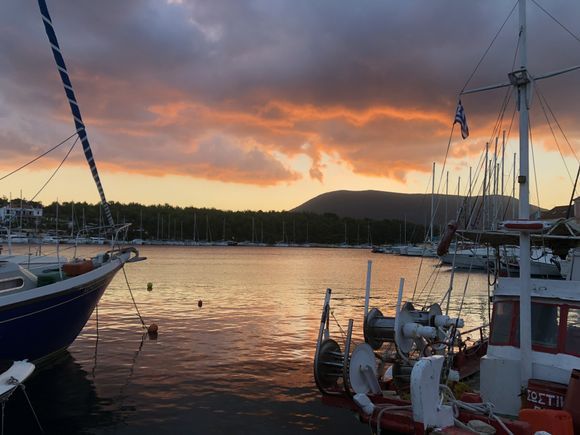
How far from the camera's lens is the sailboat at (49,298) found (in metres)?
16.4

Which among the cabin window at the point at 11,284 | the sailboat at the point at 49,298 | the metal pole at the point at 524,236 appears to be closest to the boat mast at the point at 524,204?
the metal pole at the point at 524,236

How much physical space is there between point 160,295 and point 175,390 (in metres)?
30.2

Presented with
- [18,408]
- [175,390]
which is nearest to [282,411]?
[175,390]

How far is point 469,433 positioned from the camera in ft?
29.8

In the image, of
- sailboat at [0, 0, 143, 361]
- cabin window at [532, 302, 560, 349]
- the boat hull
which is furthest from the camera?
sailboat at [0, 0, 143, 361]

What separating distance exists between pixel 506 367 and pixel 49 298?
14793mm

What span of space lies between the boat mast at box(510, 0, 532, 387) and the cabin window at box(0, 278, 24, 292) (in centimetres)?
1590

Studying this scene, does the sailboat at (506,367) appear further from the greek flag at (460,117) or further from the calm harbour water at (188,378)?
the calm harbour water at (188,378)

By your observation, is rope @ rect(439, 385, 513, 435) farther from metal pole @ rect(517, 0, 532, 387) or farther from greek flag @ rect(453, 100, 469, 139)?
greek flag @ rect(453, 100, 469, 139)

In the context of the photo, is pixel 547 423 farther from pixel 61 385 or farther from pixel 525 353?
pixel 61 385

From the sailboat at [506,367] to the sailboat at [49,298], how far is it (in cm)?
1080

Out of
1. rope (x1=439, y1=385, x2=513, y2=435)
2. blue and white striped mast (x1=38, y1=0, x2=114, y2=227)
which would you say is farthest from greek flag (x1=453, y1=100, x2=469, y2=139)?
blue and white striped mast (x1=38, y1=0, x2=114, y2=227)

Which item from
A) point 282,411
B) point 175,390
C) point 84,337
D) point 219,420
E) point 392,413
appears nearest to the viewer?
point 392,413

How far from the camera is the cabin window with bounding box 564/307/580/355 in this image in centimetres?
1112
